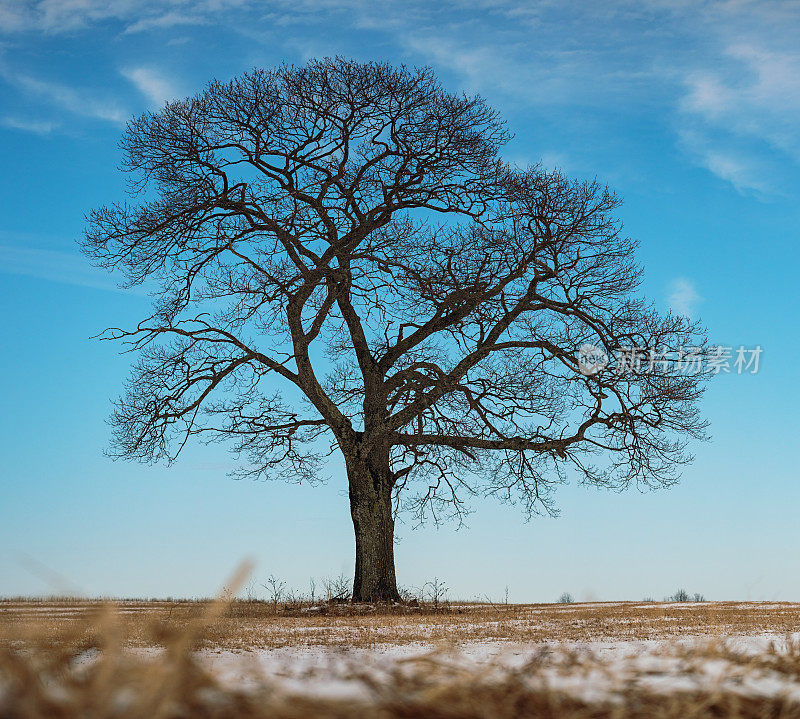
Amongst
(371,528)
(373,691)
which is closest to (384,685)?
(373,691)

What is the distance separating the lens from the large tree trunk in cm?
1326

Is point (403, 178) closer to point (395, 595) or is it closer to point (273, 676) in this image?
point (395, 595)

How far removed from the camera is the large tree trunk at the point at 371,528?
43.5ft

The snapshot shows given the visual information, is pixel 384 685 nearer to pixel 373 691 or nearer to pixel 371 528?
pixel 373 691

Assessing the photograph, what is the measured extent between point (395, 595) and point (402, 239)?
242 inches

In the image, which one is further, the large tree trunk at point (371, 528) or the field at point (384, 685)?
the large tree trunk at point (371, 528)

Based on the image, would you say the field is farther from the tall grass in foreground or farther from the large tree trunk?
the large tree trunk

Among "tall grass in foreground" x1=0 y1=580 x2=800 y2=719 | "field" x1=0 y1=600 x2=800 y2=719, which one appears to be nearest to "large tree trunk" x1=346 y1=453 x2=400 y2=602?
"field" x1=0 y1=600 x2=800 y2=719

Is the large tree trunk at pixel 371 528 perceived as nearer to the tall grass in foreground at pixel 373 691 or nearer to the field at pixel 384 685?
the field at pixel 384 685

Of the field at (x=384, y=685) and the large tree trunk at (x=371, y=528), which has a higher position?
the large tree trunk at (x=371, y=528)

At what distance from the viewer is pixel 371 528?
13383mm

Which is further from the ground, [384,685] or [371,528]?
[371,528]

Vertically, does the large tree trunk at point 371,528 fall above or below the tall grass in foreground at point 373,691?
above

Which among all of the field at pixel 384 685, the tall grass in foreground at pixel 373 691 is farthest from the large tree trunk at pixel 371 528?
the tall grass in foreground at pixel 373 691
